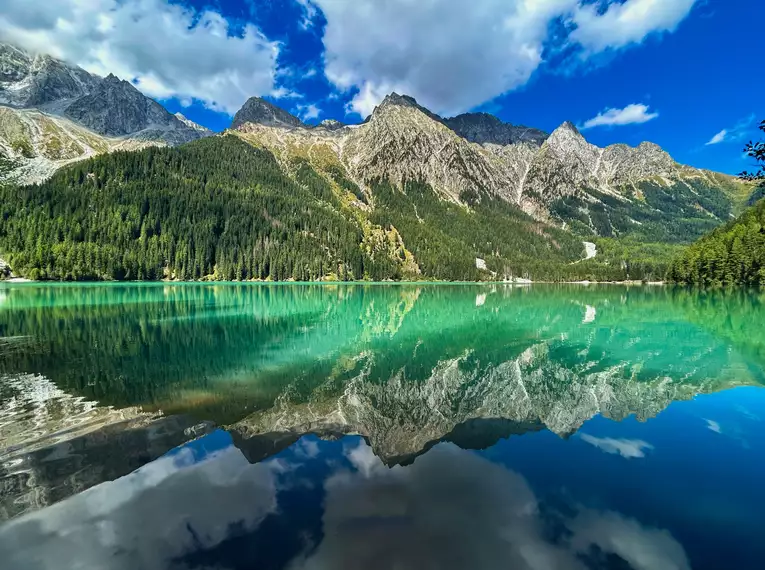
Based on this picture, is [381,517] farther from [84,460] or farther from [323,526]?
[84,460]

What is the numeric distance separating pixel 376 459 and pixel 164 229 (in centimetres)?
16806

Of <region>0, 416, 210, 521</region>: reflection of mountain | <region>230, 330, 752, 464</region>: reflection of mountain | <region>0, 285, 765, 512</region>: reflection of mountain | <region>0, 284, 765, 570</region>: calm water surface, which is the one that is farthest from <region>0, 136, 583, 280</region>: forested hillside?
<region>230, 330, 752, 464</region>: reflection of mountain

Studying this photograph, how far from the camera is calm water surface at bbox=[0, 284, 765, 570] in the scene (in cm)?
704

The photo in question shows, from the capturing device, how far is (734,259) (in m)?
101

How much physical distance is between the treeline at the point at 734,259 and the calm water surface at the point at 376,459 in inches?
4028

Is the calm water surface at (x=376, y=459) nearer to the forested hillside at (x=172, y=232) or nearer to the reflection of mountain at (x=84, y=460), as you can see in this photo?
the reflection of mountain at (x=84, y=460)

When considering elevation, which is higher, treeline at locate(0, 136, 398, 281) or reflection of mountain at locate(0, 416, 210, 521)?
treeline at locate(0, 136, 398, 281)

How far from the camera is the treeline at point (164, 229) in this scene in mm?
128250

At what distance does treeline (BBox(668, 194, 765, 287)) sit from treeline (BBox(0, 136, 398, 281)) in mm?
106042

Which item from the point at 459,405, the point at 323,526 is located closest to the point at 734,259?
the point at 459,405

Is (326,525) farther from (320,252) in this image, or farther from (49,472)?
(320,252)

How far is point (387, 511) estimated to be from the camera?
8188mm

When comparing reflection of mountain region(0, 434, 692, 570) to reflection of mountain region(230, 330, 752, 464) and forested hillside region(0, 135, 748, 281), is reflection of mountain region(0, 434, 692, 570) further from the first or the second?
forested hillside region(0, 135, 748, 281)

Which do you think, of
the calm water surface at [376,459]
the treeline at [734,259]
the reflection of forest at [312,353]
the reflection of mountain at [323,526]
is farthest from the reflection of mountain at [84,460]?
the treeline at [734,259]
